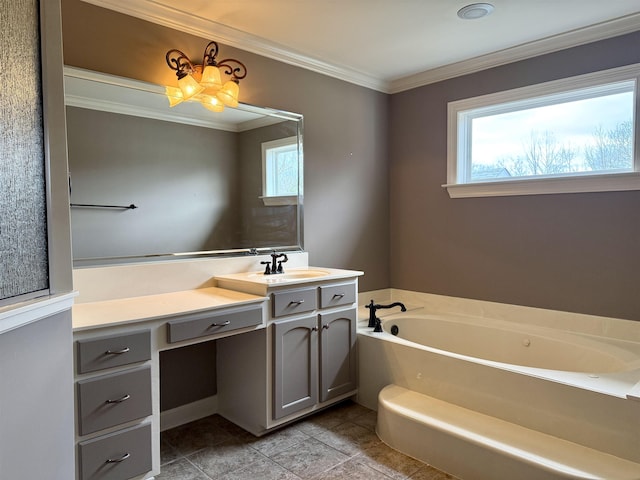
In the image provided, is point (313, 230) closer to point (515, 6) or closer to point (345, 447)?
point (345, 447)

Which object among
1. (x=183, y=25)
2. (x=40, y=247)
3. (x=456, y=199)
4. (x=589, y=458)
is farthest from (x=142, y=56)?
(x=589, y=458)

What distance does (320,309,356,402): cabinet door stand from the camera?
106 inches

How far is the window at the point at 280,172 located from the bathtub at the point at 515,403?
1.11 meters

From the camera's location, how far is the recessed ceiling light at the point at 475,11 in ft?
7.84

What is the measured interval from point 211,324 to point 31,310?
1.03 meters

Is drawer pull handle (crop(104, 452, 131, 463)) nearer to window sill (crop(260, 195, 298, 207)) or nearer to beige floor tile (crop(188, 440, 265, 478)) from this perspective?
beige floor tile (crop(188, 440, 265, 478))

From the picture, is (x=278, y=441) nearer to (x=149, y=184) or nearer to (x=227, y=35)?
(x=149, y=184)

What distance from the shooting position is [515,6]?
240 cm

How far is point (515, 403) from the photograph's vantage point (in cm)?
215

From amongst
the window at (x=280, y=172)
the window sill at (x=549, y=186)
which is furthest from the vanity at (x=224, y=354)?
the window sill at (x=549, y=186)

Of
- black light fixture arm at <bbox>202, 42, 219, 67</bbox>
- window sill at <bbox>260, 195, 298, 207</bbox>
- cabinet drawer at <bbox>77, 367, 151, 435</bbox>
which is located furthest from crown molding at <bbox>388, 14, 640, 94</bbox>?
cabinet drawer at <bbox>77, 367, 151, 435</bbox>

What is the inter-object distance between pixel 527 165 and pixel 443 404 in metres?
1.78

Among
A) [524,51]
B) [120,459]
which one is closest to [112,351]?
[120,459]

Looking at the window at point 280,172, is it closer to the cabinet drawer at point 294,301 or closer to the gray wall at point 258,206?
the gray wall at point 258,206
